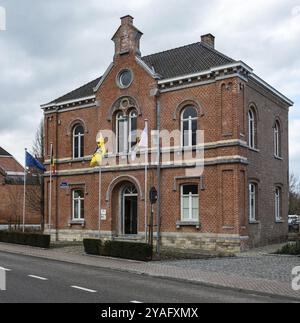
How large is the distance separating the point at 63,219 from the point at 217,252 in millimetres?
11747

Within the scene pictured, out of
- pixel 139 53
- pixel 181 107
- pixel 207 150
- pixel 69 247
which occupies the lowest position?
pixel 69 247

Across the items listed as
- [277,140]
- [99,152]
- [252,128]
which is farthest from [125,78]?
[277,140]

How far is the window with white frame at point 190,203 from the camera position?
24.5m

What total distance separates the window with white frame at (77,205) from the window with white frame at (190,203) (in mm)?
7646

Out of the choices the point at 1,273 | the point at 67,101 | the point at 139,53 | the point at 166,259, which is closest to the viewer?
the point at 1,273

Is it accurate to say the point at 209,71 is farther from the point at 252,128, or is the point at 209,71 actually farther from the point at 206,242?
the point at 206,242

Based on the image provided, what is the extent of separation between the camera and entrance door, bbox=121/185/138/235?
27.3 m

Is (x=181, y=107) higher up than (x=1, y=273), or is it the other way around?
(x=181, y=107)

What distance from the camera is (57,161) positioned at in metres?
31.1

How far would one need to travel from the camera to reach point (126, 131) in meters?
27.5

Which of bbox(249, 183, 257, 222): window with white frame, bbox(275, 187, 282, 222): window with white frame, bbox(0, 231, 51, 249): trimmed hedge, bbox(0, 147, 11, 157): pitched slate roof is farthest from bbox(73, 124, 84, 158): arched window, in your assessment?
bbox(0, 147, 11, 157): pitched slate roof
